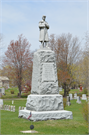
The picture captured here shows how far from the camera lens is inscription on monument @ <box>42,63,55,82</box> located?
12172 mm

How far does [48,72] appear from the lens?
12.3 metres

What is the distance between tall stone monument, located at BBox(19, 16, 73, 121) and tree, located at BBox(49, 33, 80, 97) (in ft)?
73.3

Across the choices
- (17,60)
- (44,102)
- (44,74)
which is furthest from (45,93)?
(17,60)

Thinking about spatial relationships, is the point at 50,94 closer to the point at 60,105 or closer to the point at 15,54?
the point at 60,105

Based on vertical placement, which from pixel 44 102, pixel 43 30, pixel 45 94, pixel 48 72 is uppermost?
pixel 43 30

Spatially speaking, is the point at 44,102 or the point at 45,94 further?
the point at 45,94

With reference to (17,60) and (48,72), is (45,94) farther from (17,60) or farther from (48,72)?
(17,60)

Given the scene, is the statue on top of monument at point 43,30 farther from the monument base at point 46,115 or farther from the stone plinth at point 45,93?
the monument base at point 46,115

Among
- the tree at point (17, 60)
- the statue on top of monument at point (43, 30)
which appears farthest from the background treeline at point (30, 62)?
the statue on top of monument at point (43, 30)

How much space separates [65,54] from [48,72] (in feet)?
87.9

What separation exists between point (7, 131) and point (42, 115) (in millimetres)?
2603

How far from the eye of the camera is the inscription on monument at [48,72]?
12.2 metres

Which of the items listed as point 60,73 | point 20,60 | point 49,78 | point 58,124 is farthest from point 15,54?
point 58,124

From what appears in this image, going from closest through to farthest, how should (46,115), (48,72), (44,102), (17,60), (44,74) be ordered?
1. (46,115)
2. (44,102)
3. (44,74)
4. (48,72)
5. (17,60)
